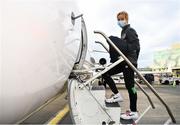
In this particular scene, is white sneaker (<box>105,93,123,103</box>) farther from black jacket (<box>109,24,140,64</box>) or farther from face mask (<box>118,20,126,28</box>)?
face mask (<box>118,20,126,28</box>)

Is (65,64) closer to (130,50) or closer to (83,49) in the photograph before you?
(130,50)

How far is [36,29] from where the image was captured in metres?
2.68

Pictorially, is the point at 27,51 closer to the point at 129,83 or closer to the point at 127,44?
the point at 127,44

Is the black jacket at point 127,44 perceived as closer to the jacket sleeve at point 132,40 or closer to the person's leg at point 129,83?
the jacket sleeve at point 132,40

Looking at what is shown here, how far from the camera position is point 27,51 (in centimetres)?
254

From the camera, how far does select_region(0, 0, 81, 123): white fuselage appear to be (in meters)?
2.35

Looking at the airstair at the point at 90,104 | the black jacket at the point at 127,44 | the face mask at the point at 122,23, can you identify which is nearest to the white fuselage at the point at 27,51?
the airstair at the point at 90,104

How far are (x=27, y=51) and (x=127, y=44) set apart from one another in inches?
94.5

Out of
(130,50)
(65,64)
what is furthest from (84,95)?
(130,50)

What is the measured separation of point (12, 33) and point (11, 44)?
0.26 feet

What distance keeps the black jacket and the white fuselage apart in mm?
1372

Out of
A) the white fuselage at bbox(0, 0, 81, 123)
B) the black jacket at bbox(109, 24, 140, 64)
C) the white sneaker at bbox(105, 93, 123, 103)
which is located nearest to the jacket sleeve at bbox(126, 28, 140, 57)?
the black jacket at bbox(109, 24, 140, 64)

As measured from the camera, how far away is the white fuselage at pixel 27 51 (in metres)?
2.35

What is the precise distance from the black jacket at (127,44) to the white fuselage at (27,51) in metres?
1.37
